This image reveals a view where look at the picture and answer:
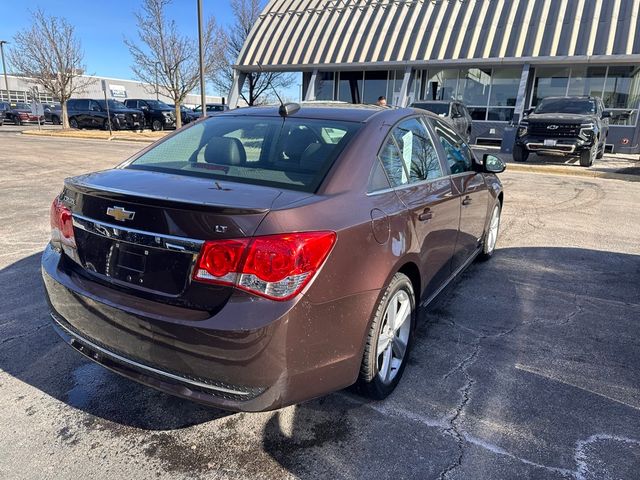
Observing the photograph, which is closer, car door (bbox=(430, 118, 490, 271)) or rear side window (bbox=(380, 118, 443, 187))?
rear side window (bbox=(380, 118, 443, 187))

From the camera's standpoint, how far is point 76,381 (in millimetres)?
2857

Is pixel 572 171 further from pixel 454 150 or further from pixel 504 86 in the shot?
pixel 454 150

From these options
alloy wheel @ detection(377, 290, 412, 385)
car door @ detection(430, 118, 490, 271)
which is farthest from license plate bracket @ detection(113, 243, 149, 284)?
car door @ detection(430, 118, 490, 271)

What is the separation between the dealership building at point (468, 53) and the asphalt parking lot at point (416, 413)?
1906 cm

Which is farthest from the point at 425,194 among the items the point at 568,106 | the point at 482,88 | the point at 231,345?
the point at 482,88

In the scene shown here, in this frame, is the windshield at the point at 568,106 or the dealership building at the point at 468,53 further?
the dealership building at the point at 468,53

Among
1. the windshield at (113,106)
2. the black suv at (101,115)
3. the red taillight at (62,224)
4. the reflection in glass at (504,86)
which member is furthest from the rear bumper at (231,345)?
the windshield at (113,106)

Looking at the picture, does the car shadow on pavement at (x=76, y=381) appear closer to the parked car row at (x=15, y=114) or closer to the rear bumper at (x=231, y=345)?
the rear bumper at (x=231, y=345)

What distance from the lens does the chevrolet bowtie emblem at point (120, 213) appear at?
2.15 meters

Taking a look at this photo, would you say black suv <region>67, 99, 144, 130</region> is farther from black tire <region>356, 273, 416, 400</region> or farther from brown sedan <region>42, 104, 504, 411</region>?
black tire <region>356, 273, 416, 400</region>

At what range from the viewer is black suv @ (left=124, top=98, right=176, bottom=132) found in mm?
28875

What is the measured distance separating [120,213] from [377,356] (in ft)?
4.83

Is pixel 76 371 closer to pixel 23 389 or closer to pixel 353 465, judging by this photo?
pixel 23 389

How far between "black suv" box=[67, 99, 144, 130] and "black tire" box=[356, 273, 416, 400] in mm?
28567
